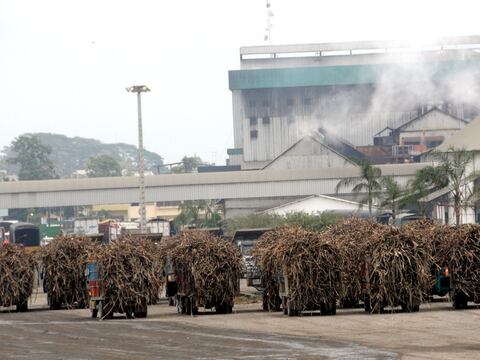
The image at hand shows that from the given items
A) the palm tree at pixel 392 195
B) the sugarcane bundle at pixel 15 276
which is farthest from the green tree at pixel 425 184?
the sugarcane bundle at pixel 15 276

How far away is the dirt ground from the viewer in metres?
23.8

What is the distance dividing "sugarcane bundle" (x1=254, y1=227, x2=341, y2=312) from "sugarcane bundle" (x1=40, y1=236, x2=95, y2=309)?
8.49 metres

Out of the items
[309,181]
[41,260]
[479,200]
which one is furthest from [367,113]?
[41,260]

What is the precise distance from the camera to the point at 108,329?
3111 cm

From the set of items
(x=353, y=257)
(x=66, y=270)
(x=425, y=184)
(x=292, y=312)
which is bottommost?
(x=292, y=312)

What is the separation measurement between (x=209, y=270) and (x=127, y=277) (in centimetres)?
248

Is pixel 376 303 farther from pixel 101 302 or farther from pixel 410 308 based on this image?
pixel 101 302

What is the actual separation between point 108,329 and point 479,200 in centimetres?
4887

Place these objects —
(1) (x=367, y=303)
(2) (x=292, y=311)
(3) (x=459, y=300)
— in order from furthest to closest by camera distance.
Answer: (1) (x=367, y=303), (3) (x=459, y=300), (2) (x=292, y=311)

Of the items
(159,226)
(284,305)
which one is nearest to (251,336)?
(284,305)

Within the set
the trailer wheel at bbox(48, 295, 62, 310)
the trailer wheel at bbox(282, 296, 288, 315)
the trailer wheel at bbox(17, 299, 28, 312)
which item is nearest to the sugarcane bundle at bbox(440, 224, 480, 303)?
the trailer wheel at bbox(282, 296, 288, 315)

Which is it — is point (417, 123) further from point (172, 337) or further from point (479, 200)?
point (172, 337)

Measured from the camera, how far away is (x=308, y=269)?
3481cm

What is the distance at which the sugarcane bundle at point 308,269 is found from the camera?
34656mm
